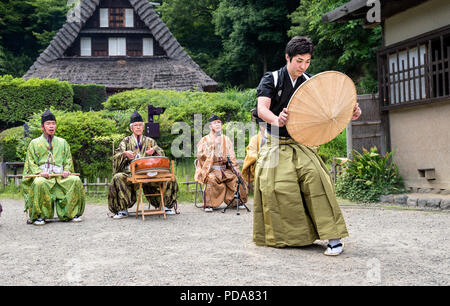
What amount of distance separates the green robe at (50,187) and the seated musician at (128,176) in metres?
0.51

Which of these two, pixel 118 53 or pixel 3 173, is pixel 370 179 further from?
pixel 118 53

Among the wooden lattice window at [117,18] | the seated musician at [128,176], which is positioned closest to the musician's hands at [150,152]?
the seated musician at [128,176]

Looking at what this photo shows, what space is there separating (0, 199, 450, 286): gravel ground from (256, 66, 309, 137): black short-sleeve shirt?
4.21 feet

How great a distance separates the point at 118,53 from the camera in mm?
23484

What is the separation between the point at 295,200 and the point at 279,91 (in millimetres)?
1017

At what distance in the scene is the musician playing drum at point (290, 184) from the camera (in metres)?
4.18

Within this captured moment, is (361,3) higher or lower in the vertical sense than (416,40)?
higher

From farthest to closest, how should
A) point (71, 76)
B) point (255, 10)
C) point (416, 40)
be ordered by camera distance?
1. point (255, 10)
2. point (71, 76)
3. point (416, 40)

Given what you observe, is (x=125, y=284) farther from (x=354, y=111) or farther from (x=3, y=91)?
(x=3, y=91)

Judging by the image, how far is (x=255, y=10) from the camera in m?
25.5

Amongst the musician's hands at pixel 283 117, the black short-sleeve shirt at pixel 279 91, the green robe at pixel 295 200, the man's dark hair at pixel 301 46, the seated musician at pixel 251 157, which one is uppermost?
the man's dark hair at pixel 301 46

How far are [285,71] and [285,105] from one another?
0.32 meters

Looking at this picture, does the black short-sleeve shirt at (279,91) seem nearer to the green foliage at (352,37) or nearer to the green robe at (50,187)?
the green robe at (50,187)

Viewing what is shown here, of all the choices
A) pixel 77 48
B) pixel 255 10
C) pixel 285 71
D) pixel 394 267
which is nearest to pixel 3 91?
pixel 77 48
